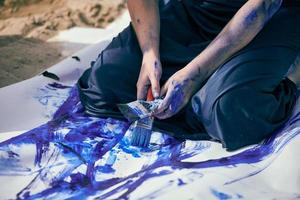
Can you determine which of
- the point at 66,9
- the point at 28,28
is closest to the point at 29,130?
the point at 28,28

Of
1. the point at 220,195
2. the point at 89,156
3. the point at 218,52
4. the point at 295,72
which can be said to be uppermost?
the point at 218,52

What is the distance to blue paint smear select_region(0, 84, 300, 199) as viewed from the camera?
1629 millimetres

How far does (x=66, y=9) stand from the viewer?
11.0 ft

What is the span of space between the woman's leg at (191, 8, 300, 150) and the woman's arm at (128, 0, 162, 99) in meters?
0.17

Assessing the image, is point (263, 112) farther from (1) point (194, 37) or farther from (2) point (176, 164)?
(1) point (194, 37)

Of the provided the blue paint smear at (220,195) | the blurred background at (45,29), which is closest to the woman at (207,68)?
the blue paint smear at (220,195)

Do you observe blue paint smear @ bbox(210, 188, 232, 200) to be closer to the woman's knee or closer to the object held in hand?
the woman's knee

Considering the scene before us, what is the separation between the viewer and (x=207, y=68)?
1844mm

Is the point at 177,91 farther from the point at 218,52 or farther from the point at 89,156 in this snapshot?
the point at 89,156

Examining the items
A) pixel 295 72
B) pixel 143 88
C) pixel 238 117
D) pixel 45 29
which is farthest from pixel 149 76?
pixel 45 29

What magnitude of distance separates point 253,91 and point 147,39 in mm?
476

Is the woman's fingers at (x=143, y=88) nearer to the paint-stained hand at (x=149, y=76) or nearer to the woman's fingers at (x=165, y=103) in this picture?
the paint-stained hand at (x=149, y=76)

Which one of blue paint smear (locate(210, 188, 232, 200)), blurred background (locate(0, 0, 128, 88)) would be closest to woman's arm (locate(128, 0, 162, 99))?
blue paint smear (locate(210, 188, 232, 200))

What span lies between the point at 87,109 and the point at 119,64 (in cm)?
21
